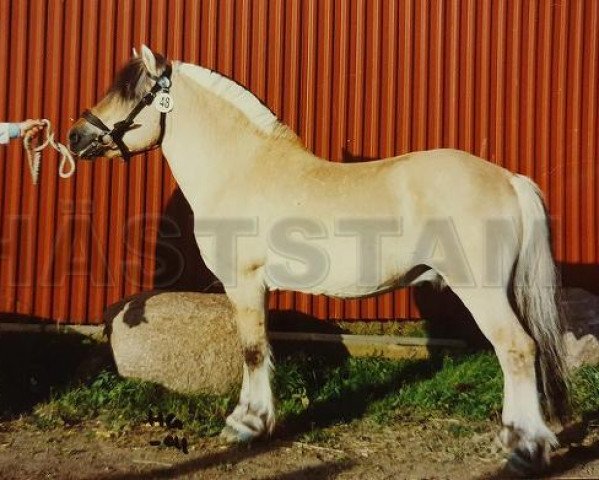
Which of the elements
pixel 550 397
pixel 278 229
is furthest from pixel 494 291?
pixel 278 229

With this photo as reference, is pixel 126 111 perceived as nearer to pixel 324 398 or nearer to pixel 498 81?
pixel 324 398

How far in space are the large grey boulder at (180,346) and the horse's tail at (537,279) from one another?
2.38 meters

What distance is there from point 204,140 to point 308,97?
2163 mm

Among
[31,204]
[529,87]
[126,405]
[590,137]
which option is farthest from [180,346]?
[590,137]

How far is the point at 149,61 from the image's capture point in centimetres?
478

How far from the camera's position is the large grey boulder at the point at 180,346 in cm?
534

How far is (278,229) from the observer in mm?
4535

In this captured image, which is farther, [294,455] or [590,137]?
[590,137]

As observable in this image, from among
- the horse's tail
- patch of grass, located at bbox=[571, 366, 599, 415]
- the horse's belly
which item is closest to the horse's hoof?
the horse's tail

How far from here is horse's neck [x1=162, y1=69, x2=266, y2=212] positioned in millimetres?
4848

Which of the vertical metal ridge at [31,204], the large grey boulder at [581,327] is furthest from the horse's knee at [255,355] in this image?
the vertical metal ridge at [31,204]

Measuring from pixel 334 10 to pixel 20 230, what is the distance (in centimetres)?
386

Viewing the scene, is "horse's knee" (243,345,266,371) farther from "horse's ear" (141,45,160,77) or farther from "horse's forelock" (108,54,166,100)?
"horse's ear" (141,45,160,77)

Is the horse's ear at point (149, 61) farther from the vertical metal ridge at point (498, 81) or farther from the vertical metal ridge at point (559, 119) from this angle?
the vertical metal ridge at point (559, 119)
